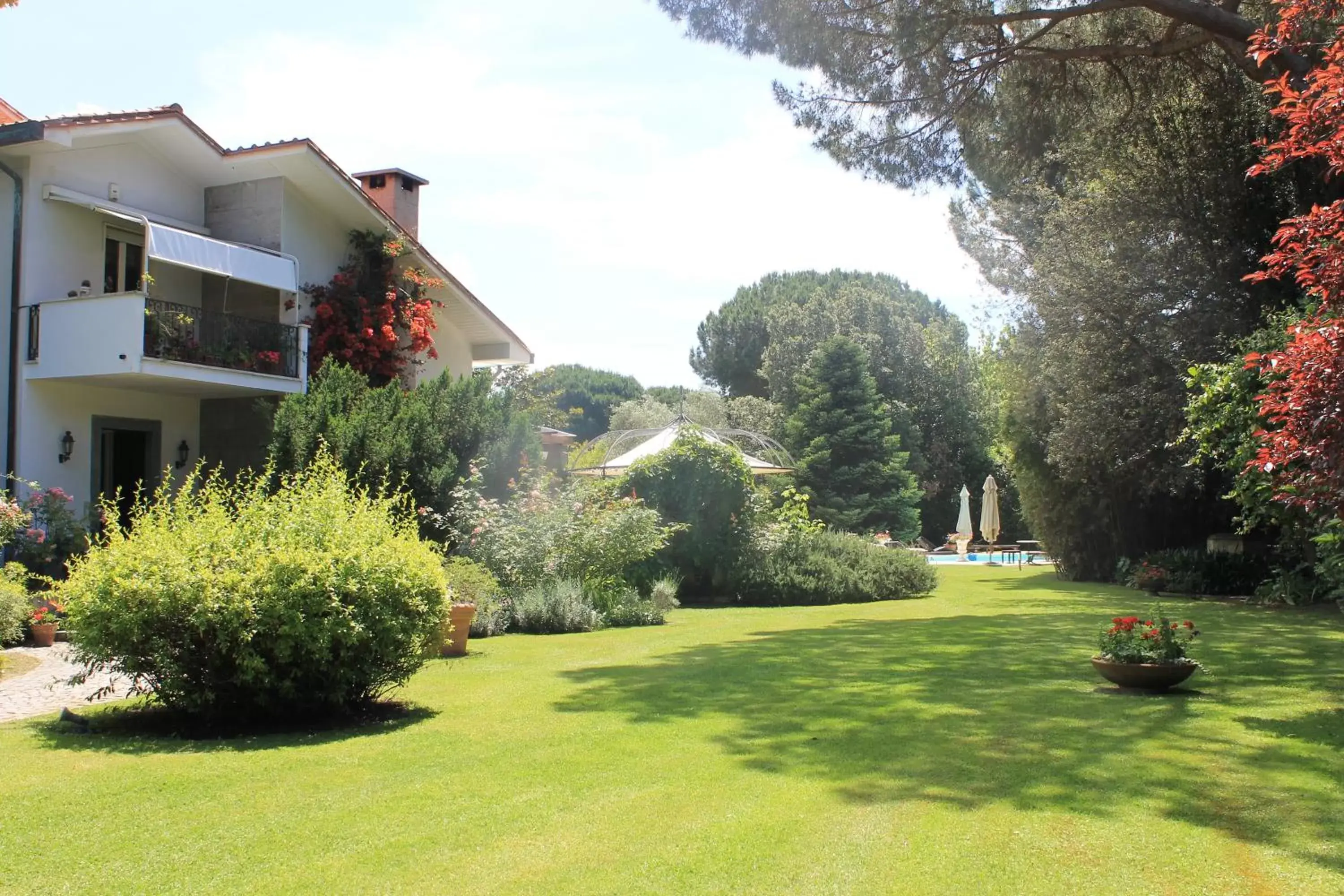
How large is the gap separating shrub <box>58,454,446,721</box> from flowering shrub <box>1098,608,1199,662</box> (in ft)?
18.4

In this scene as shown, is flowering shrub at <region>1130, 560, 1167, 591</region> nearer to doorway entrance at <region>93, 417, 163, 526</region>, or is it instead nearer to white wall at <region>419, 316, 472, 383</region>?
white wall at <region>419, 316, 472, 383</region>

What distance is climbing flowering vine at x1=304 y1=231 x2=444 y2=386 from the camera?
2017 centimetres

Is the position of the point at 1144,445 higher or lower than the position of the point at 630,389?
lower

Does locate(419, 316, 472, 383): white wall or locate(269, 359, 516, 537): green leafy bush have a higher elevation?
locate(419, 316, 472, 383): white wall

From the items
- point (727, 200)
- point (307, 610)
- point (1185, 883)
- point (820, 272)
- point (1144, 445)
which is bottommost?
point (1185, 883)

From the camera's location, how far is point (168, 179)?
1892 centimetres

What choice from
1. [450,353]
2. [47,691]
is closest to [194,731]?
[47,691]

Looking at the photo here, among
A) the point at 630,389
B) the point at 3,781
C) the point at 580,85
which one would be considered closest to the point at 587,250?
the point at 580,85

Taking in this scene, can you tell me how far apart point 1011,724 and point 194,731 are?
580 centimetres

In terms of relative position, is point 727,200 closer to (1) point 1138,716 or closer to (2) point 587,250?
(2) point 587,250

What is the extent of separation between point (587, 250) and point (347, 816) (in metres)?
21.4

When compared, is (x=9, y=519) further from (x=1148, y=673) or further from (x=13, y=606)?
(x=1148, y=673)

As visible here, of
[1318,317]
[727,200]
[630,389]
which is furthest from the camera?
[630,389]

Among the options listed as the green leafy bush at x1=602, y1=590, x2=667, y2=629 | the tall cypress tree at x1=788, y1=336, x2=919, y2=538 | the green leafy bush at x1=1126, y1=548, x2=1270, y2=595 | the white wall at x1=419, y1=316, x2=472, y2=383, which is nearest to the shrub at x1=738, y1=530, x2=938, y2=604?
the green leafy bush at x1=602, y1=590, x2=667, y2=629
